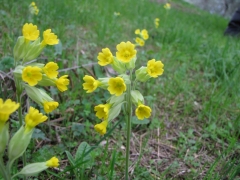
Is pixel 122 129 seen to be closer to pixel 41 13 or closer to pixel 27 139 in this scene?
pixel 27 139

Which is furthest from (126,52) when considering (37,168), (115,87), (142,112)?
(37,168)

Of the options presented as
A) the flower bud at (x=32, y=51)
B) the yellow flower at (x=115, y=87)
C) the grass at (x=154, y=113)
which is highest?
the flower bud at (x=32, y=51)

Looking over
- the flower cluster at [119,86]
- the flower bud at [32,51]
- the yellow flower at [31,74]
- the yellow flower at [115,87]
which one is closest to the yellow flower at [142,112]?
the flower cluster at [119,86]

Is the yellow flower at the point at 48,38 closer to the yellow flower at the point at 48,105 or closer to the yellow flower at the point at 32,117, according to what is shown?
the yellow flower at the point at 48,105

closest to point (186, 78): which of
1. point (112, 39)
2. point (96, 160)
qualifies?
point (112, 39)

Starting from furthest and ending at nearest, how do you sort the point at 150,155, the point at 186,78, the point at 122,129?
the point at 186,78 → the point at 122,129 → the point at 150,155

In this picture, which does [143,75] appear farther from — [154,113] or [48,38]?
[154,113]
